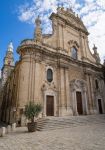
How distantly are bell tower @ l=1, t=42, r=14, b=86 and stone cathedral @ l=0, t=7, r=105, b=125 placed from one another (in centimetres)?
→ 1689

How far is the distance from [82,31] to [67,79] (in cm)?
1198

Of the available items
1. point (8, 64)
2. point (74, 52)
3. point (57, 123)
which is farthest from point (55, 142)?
point (8, 64)

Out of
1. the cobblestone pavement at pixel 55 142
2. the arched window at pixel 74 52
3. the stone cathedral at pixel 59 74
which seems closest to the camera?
the cobblestone pavement at pixel 55 142

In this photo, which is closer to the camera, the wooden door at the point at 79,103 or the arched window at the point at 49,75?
the arched window at the point at 49,75

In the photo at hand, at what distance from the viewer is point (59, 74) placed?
19281mm

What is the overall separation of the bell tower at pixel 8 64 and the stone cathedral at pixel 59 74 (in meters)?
16.9

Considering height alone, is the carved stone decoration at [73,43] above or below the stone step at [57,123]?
above

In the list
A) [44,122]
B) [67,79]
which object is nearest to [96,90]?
[67,79]

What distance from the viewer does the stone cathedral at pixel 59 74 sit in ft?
54.1

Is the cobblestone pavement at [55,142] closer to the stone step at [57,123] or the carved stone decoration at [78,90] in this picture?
the stone step at [57,123]

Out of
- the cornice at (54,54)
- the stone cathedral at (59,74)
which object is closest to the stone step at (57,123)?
the stone cathedral at (59,74)

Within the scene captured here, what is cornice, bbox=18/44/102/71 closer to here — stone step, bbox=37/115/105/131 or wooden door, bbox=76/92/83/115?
wooden door, bbox=76/92/83/115

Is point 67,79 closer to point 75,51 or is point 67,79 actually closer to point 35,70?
point 35,70

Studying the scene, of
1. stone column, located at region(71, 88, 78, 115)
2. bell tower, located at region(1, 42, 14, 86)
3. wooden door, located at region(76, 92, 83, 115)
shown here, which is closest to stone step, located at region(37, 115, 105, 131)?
stone column, located at region(71, 88, 78, 115)
